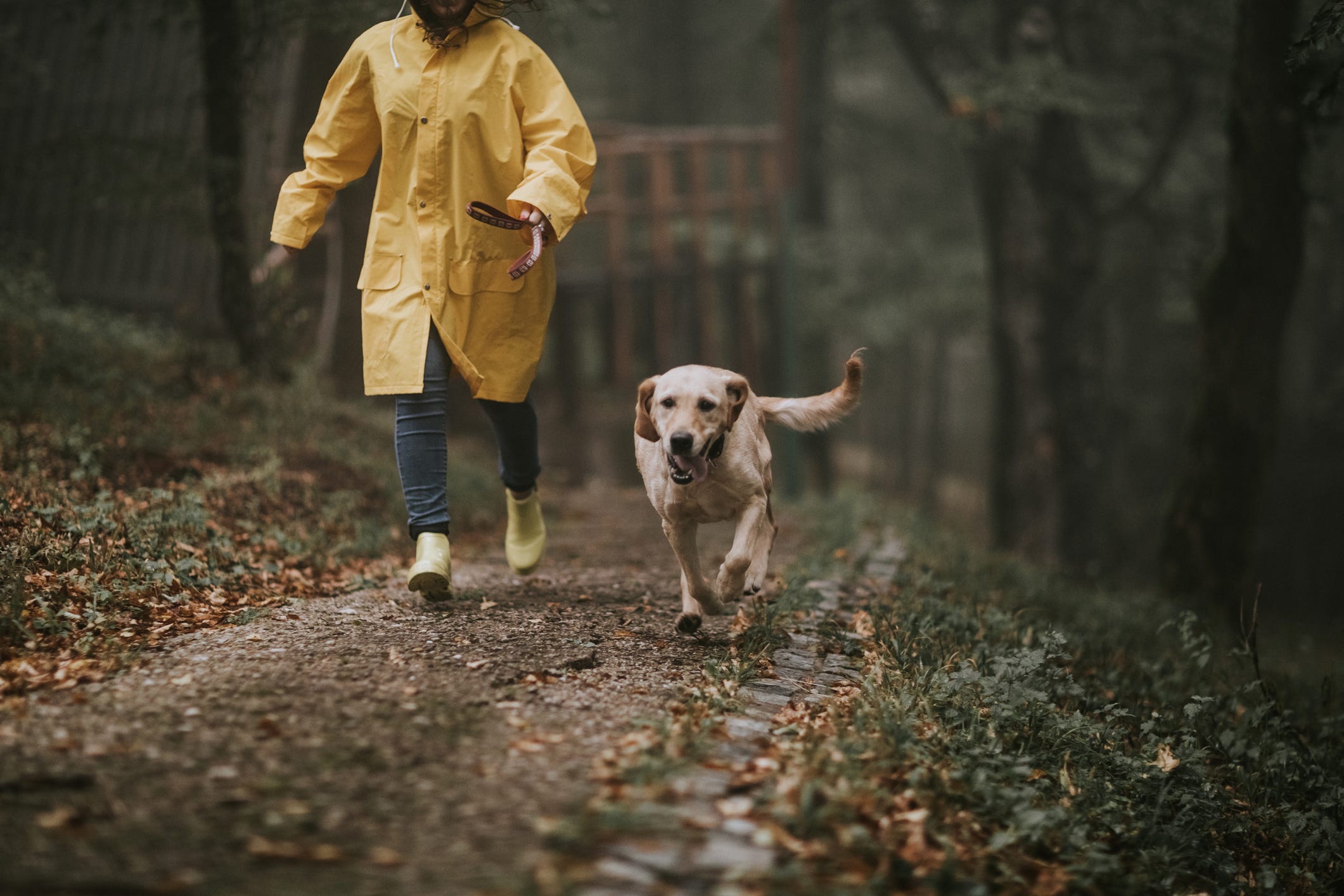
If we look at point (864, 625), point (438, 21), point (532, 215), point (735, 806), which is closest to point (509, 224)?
point (532, 215)

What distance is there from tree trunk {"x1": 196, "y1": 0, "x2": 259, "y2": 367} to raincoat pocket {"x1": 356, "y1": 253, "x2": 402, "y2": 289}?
12.0 feet

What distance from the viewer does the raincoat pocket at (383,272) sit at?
4230 mm

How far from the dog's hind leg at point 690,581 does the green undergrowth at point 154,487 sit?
1.65m

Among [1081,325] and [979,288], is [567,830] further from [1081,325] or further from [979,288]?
[979,288]

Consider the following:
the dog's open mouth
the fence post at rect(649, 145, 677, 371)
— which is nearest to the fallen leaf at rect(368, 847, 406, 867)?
the dog's open mouth

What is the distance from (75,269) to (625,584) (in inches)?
318

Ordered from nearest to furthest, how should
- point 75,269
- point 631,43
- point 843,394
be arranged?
1. point 843,394
2. point 75,269
3. point 631,43

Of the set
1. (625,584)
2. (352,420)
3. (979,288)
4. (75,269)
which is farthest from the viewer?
(979,288)

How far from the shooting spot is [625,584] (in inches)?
207

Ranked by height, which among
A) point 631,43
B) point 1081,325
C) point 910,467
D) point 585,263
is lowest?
point 910,467

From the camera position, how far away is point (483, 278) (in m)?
4.28

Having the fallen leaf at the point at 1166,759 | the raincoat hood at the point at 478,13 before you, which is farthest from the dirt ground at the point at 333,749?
the raincoat hood at the point at 478,13

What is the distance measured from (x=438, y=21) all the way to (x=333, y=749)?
2.71 meters

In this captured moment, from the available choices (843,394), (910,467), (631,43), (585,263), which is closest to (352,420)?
(843,394)
